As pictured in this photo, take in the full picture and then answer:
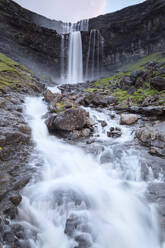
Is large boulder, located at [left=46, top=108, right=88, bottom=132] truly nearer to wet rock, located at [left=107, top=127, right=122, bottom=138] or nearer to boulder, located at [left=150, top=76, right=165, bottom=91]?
wet rock, located at [left=107, top=127, right=122, bottom=138]

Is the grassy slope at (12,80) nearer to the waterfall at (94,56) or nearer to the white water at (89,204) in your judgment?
the white water at (89,204)

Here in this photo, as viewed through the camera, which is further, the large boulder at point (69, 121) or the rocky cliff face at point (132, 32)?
the rocky cliff face at point (132, 32)

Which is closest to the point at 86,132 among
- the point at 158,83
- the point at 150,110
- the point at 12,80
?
the point at 150,110

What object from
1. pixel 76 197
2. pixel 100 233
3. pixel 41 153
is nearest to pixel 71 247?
pixel 100 233

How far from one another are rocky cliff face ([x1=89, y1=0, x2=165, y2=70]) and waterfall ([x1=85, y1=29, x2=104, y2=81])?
1.56 m

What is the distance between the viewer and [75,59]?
145 ft

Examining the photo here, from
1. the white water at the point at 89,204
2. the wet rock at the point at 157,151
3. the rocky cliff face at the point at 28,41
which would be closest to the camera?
the white water at the point at 89,204

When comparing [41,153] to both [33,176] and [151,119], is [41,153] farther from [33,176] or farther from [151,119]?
[151,119]

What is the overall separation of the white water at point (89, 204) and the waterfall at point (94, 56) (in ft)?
136

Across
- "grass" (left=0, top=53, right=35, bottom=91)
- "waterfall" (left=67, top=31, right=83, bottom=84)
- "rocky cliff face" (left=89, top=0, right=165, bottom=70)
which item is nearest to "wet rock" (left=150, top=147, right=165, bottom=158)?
"grass" (left=0, top=53, right=35, bottom=91)

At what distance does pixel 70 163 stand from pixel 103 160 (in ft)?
4.98

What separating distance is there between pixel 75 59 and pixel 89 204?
4658cm

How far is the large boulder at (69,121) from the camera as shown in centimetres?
807

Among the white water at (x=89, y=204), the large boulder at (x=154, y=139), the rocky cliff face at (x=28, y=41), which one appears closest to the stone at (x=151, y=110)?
the large boulder at (x=154, y=139)
